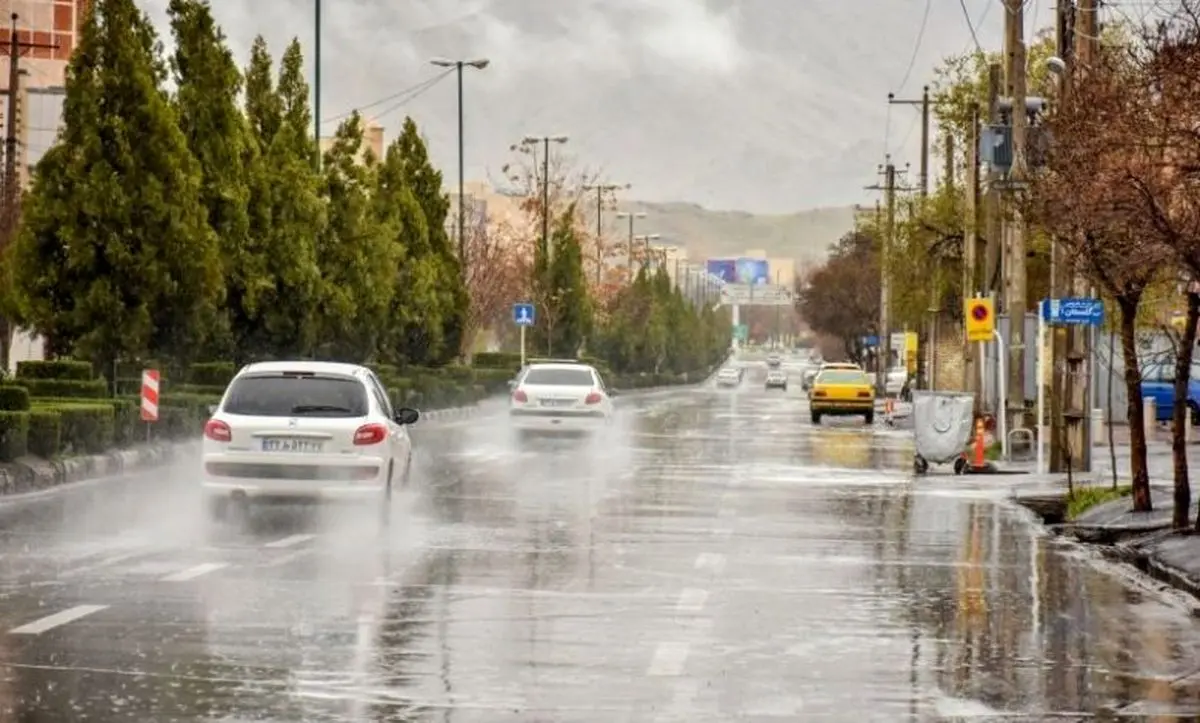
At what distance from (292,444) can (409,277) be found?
4347 cm

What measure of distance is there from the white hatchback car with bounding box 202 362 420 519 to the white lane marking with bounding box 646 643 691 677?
10643 millimetres

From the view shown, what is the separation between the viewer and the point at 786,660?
14.0 metres

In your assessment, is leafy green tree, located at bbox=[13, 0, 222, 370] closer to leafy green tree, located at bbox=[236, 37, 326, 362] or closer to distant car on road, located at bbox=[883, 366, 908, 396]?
leafy green tree, located at bbox=[236, 37, 326, 362]

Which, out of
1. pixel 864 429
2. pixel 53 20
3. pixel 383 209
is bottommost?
pixel 864 429

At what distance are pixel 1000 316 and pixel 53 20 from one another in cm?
7386

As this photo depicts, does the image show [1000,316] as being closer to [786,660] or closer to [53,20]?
[786,660]

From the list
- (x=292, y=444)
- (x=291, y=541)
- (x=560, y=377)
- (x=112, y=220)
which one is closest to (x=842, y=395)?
(x=560, y=377)

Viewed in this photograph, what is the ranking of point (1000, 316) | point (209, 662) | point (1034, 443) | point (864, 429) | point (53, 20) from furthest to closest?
point (53, 20), point (864, 429), point (1000, 316), point (1034, 443), point (209, 662)

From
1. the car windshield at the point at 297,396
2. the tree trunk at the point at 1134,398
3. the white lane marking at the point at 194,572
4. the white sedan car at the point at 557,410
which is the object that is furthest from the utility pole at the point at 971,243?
the white lane marking at the point at 194,572

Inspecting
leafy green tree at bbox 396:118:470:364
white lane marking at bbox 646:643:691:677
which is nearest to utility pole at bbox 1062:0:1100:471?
white lane marking at bbox 646:643:691:677

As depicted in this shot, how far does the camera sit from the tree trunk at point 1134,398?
26.5m

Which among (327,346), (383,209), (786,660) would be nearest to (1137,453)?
(786,660)

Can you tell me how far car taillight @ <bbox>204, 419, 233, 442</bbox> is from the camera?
81.9ft

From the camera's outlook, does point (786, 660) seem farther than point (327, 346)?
No
